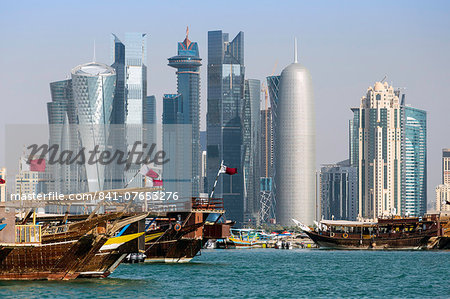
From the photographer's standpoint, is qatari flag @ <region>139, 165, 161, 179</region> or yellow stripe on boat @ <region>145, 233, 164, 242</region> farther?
qatari flag @ <region>139, 165, 161, 179</region>

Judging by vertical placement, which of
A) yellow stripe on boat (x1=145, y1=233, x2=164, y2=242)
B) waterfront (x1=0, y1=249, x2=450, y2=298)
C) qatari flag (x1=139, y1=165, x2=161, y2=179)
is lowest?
waterfront (x1=0, y1=249, x2=450, y2=298)

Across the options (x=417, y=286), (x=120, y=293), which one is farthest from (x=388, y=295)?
(x=120, y=293)

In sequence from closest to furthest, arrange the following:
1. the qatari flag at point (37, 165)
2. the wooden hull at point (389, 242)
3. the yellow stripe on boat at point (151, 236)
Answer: the yellow stripe on boat at point (151, 236)
the qatari flag at point (37, 165)
the wooden hull at point (389, 242)

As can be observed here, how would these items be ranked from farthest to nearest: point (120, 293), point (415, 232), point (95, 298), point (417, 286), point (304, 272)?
point (415, 232) < point (304, 272) < point (417, 286) < point (120, 293) < point (95, 298)

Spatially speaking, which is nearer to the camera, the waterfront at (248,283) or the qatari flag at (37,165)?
the waterfront at (248,283)

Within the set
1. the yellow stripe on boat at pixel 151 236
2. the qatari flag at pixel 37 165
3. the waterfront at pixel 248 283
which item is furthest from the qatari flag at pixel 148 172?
the qatari flag at pixel 37 165

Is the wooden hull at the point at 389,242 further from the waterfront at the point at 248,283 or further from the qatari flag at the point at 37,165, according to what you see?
the qatari flag at the point at 37,165

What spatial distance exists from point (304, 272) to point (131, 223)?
26.8 meters

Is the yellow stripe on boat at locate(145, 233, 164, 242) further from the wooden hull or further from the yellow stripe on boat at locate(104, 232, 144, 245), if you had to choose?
the wooden hull

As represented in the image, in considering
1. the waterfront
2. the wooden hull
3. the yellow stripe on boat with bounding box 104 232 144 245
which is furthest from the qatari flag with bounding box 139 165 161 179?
the wooden hull

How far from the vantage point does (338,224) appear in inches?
6280

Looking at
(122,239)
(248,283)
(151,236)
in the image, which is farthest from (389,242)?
(122,239)

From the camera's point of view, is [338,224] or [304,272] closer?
[304,272]

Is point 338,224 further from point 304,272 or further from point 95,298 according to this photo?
point 95,298
